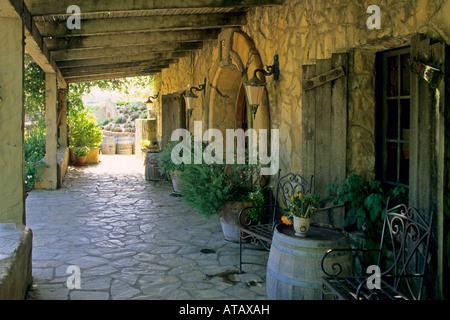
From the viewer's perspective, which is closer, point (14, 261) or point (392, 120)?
point (14, 261)

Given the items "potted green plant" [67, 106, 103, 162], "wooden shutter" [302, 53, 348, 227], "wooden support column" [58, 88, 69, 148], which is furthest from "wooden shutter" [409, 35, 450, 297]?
"potted green plant" [67, 106, 103, 162]

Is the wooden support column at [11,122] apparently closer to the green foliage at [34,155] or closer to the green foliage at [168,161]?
the green foliage at [168,161]

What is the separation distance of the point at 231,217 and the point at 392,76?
7.38 feet

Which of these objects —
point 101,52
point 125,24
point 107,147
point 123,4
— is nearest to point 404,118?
point 123,4

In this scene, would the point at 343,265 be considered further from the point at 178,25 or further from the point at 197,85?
the point at 197,85

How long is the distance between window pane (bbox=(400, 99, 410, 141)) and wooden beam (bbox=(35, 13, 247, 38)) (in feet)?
11.5

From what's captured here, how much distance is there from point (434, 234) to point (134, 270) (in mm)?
2591

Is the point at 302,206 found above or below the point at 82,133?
below

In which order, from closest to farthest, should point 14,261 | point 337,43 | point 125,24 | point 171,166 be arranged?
point 14,261, point 337,43, point 125,24, point 171,166

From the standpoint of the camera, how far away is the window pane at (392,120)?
3814 mm

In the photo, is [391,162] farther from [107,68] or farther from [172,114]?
[107,68]

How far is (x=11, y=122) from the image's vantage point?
12.6ft

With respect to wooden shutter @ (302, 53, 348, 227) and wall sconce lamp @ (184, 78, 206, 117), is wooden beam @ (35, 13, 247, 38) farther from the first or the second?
wooden shutter @ (302, 53, 348, 227)

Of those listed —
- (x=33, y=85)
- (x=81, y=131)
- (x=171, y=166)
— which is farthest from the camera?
(x=81, y=131)
